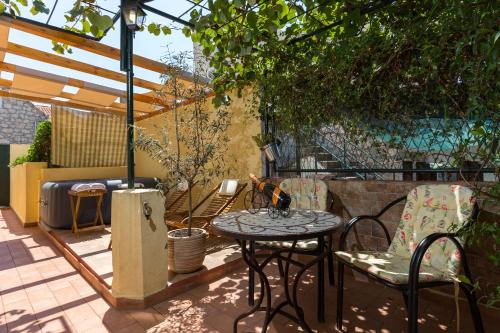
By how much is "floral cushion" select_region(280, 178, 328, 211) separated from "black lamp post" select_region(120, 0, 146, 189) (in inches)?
65.1

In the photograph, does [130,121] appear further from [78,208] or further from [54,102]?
[54,102]

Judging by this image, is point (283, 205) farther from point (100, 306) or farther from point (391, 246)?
point (100, 306)

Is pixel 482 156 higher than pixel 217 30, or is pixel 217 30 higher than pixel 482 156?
pixel 217 30

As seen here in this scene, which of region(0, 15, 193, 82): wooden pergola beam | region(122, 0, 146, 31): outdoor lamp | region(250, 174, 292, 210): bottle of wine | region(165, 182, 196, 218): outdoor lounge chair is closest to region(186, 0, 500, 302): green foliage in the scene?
region(122, 0, 146, 31): outdoor lamp

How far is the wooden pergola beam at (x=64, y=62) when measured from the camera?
4082mm

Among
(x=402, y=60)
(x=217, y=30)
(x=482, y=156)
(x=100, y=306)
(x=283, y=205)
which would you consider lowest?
(x=100, y=306)

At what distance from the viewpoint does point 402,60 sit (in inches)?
97.3

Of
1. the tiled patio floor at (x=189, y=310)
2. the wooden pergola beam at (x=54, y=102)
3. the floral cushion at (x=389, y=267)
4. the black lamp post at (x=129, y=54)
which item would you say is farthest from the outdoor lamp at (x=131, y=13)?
the wooden pergola beam at (x=54, y=102)

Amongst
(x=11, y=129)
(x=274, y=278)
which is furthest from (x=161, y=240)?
(x=11, y=129)

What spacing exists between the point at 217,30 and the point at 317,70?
3.75 feet

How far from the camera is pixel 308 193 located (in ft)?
10.2

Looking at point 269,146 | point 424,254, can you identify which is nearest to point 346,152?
point 269,146

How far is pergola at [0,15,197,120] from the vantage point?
3.58 meters

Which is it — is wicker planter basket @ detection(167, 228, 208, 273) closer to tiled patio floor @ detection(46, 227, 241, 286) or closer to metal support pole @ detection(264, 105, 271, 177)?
tiled patio floor @ detection(46, 227, 241, 286)
